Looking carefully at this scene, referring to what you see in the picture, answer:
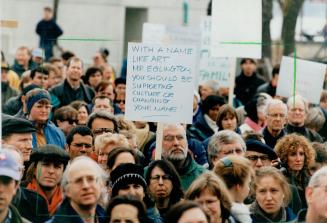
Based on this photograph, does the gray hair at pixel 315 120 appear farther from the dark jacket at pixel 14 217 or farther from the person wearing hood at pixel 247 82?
the dark jacket at pixel 14 217

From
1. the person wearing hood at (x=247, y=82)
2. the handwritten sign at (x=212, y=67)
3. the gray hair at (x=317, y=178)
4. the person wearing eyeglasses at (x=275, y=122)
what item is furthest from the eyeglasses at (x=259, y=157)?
the person wearing hood at (x=247, y=82)

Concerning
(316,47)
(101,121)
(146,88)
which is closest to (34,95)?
(101,121)

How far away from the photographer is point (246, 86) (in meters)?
23.6

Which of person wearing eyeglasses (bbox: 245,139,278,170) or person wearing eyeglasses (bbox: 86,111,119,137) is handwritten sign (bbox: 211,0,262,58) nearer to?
person wearing eyeglasses (bbox: 86,111,119,137)

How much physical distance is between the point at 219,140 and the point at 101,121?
5.40 feet

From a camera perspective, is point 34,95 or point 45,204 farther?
point 34,95

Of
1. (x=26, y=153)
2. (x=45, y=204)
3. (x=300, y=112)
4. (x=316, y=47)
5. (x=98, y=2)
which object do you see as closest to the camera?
(x=45, y=204)

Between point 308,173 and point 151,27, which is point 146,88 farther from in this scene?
point 151,27

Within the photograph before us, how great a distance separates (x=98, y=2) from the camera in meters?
37.4

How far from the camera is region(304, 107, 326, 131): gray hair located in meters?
17.8

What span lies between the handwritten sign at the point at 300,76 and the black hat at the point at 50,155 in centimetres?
592

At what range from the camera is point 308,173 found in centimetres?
1462

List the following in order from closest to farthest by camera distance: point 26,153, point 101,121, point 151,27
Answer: point 26,153 < point 101,121 < point 151,27

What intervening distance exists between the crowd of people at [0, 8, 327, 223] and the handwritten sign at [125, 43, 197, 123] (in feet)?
A: 1.22
